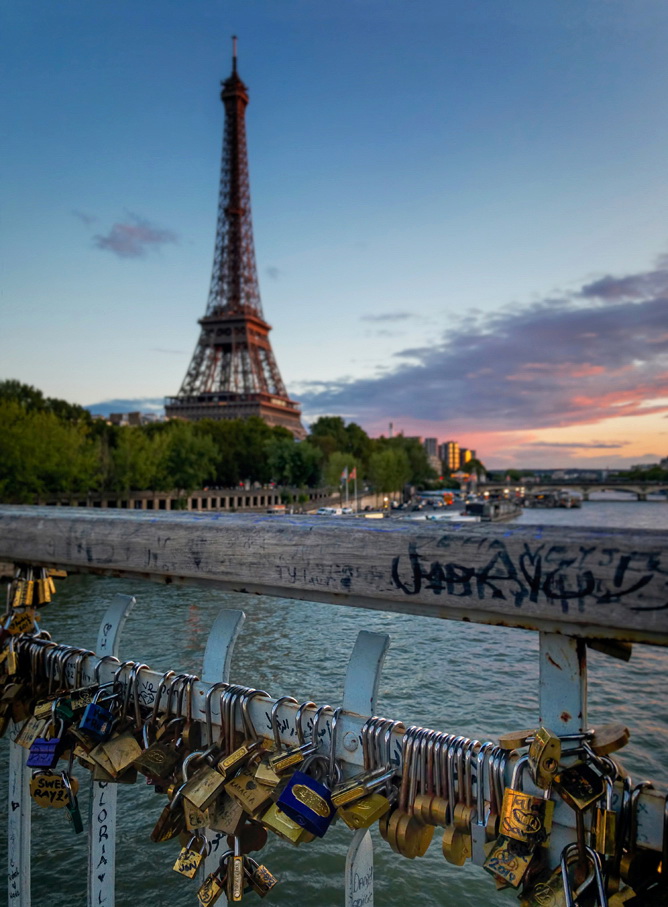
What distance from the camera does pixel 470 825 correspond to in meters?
1.09

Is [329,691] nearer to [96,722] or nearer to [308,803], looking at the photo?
[96,722]

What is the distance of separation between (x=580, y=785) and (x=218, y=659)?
32.8 inches

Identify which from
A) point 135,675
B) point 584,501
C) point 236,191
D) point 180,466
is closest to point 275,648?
point 135,675

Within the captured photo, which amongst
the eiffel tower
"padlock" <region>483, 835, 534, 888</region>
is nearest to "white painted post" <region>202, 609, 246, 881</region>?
"padlock" <region>483, 835, 534, 888</region>

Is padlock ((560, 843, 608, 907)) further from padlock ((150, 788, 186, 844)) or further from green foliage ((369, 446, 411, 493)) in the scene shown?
green foliage ((369, 446, 411, 493))

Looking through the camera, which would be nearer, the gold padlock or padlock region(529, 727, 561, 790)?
padlock region(529, 727, 561, 790)

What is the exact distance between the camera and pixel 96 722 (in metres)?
1.58

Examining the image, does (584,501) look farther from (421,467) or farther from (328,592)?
(328,592)

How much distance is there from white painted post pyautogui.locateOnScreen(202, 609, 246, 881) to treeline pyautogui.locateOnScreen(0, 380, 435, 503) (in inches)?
1309

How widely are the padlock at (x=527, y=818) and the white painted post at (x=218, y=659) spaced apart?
2.31ft

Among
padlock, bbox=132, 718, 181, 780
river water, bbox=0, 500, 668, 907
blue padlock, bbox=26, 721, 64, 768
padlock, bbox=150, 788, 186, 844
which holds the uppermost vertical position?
padlock, bbox=132, 718, 181, 780

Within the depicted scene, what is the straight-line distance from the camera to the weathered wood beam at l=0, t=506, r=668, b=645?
0.88 meters

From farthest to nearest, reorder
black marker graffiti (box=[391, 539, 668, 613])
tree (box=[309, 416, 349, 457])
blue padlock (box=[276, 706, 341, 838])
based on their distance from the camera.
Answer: tree (box=[309, 416, 349, 457]), blue padlock (box=[276, 706, 341, 838]), black marker graffiti (box=[391, 539, 668, 613])

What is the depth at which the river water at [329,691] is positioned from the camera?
5441mm
